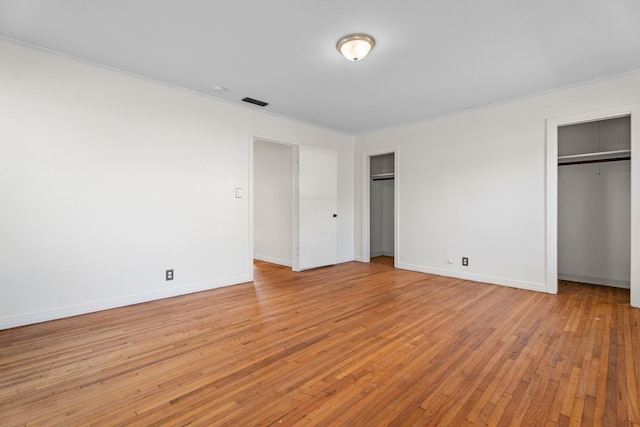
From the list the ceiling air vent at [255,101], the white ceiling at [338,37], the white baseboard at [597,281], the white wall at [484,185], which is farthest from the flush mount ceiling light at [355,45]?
the white baseboard at [597,281]

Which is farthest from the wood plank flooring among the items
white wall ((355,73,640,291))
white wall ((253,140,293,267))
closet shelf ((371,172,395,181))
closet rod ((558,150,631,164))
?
closet shelf ((371,172,395,181))

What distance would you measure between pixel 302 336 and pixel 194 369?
2.82 ft

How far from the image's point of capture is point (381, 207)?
673cm

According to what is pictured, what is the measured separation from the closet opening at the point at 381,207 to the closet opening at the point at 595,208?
2858 millimetres

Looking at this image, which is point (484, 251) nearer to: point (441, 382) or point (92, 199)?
point (441, 382)

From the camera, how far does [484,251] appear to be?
4297mm

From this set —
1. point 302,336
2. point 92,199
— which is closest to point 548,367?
point 302,336

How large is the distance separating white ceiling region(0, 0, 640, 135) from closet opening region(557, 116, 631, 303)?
114cm

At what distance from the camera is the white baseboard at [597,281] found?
3926 mm

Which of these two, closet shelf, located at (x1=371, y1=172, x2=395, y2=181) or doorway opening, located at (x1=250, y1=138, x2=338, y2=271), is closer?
doorway opening, located at (x1=250, y1=138, x2=338, y2=271)

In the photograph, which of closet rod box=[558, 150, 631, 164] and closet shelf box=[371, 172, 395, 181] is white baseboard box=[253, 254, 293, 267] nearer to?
closet shelf box=[371, 172, 395, 181]

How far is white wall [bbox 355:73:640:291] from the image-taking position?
3.78 m

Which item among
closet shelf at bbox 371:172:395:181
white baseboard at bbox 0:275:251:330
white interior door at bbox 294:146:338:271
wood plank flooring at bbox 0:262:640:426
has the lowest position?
wood plank flooring at bbox 0:262:640:426

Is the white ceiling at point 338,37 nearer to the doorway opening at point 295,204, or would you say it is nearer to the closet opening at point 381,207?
the doorway opening at point 295,204
